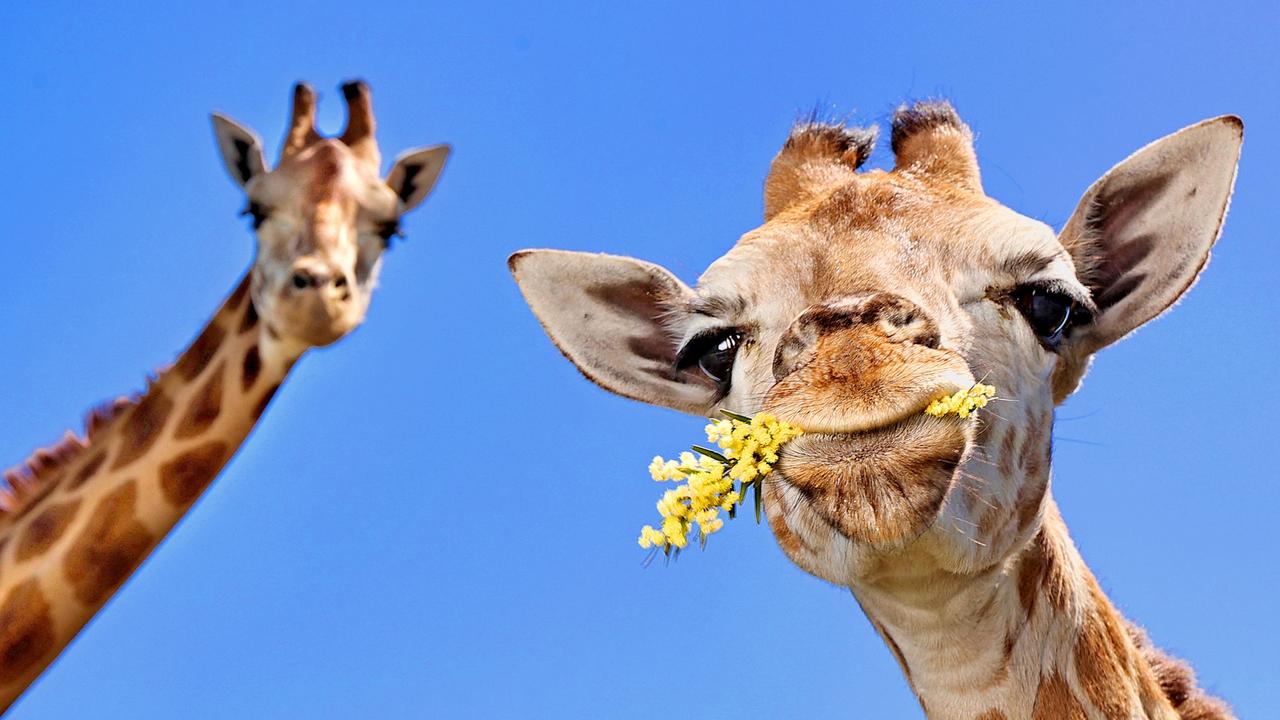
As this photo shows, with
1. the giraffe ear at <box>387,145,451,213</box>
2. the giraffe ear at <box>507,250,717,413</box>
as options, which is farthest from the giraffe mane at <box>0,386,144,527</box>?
the giraffe ear at <box>507,250,717,413</box>

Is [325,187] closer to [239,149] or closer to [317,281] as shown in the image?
[317,281]

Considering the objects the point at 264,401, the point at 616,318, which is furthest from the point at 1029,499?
the point at 264,401

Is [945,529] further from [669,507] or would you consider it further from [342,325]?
[342,325]

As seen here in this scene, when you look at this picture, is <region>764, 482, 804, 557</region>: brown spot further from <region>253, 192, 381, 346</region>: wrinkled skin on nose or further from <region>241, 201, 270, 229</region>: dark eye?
<region>241, 201, 270, 229</region>: dark eye

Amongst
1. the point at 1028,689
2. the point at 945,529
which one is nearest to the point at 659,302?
the point at 945,529

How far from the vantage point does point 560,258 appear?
4488 mm

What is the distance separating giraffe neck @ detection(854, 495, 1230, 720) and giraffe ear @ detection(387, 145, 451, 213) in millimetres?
7860

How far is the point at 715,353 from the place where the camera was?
424 cm

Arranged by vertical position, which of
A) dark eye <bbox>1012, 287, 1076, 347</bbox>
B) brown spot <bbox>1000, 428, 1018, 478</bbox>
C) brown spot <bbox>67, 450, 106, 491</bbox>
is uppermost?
dark eye <bbox>1012, 287, 1076, 347</bbox>

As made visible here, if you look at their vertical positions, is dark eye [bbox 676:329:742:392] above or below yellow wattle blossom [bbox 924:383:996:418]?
above

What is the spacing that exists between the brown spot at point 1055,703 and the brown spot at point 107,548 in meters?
5.71

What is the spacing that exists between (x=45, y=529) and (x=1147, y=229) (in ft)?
22.0

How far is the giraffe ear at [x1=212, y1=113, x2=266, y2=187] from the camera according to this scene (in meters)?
10.4

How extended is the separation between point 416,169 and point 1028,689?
8.49m
